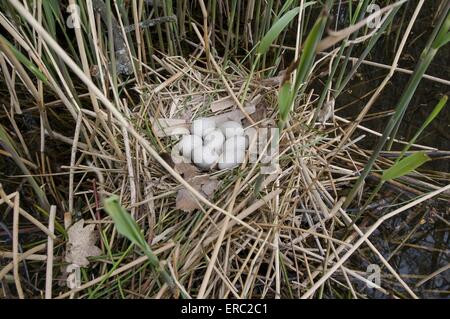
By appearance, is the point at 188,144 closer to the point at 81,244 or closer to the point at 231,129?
the point at 231,129

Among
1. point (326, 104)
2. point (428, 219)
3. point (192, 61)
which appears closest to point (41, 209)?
point (192, 61)

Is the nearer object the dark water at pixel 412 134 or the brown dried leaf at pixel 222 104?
the dark water at pixel 412 134

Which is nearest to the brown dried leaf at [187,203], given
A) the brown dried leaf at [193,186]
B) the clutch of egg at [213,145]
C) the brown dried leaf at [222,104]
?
the brown dried leaf at [193,186]

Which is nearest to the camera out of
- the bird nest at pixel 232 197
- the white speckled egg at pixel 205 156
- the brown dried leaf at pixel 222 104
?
the bird nest at pixel 232 197

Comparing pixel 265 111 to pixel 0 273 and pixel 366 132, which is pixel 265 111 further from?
pixel 0 273

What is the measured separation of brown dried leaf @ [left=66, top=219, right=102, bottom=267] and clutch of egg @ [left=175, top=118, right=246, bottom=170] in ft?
0.85

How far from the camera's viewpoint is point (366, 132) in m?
1.15

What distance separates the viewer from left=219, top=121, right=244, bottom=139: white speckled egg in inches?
41.3

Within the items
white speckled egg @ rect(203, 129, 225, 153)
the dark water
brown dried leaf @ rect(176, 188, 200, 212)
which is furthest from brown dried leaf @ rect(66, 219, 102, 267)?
the dark water

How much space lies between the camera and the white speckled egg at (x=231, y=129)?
1050 mm

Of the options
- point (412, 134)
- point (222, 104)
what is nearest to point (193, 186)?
point (222, 104)

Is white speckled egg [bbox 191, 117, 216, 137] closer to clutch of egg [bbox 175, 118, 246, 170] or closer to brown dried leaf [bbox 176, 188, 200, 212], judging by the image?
clutch of egg [bbox 175, 118, 246, 170]

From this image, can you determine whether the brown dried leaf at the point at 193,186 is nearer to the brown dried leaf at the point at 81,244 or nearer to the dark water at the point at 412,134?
the brown dried leaf at the point at 81,244
